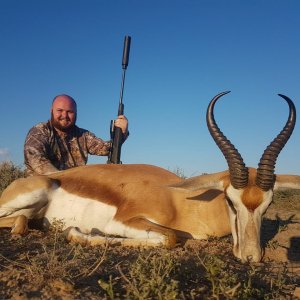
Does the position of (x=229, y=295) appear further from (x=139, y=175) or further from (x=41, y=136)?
(x=41, y=136)

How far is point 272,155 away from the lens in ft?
13.8

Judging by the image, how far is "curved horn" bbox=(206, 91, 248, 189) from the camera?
4086 millimetres

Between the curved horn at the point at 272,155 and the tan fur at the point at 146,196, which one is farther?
the tan fur at the point at 146,196

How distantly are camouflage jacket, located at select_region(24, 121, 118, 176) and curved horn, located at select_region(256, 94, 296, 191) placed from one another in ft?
11.8

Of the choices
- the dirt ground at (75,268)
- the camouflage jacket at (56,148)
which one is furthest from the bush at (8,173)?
the dirt ground at (75,268)

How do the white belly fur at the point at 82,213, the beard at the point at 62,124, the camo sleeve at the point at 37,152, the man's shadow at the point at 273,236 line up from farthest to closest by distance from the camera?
1. the beard at the point at 62,124
2. the camo sleeve at the point at 37,152
3. the white belly fur at the point at 82,213
4. the man's shadow at the point at 273,236

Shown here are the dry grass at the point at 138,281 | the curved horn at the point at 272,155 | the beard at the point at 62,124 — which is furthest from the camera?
the beard at the point at 62,124

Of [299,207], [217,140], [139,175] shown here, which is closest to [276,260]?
[217,140]

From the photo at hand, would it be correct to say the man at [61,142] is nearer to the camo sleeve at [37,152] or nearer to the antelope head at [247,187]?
the camo sleeve at [37,152]

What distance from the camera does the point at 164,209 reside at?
196 inches

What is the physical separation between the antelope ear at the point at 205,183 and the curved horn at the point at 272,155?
0.47 meters

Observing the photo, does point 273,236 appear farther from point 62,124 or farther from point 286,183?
point 62,124

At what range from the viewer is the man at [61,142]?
22.3 ft

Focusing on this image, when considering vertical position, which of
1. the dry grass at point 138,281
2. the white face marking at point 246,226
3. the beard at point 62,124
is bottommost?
the dry grass at point 138,281
